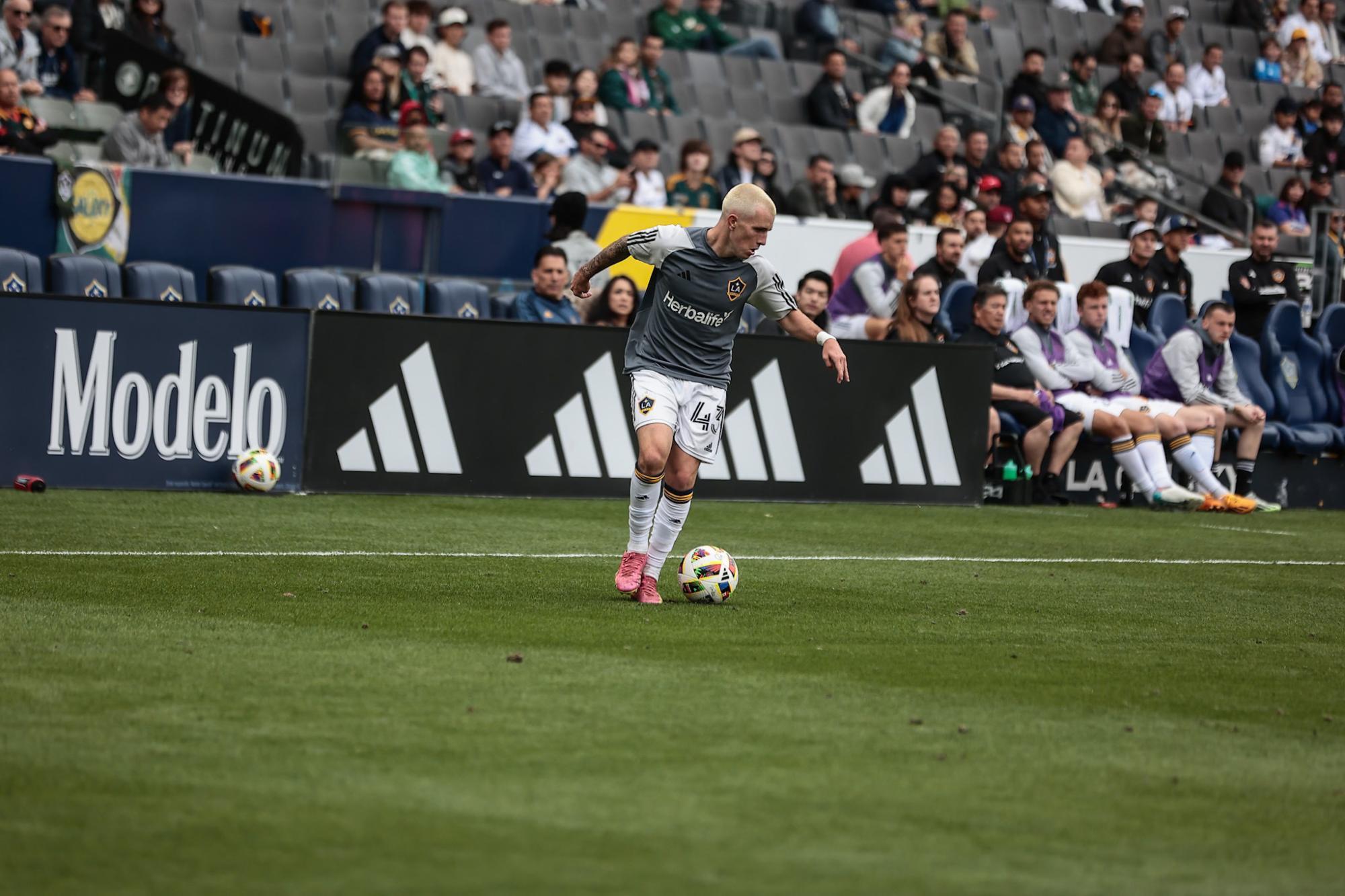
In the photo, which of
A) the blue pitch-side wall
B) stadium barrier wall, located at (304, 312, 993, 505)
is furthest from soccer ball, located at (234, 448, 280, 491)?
the blue pitch-side wall

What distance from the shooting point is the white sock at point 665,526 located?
28.4 feet

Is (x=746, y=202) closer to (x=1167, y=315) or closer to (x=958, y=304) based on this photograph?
(x=958, y=304)

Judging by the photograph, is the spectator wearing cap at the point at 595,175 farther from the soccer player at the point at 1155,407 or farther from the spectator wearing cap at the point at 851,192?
the soccer player at the point at 1155,407

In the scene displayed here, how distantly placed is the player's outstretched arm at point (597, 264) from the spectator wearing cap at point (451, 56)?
454 inches

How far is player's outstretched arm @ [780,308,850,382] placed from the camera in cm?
866

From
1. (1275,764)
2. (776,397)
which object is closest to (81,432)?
(776,397)

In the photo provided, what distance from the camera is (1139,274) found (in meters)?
18.8

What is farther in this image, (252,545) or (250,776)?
(252,545)

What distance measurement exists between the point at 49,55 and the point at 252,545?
29.1 ft

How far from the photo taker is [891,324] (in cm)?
1586

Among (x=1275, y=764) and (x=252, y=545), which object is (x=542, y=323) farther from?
(x=1275, y=764)

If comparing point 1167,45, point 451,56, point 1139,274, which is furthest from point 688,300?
point 1167,45

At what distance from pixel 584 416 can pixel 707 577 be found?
555 cm

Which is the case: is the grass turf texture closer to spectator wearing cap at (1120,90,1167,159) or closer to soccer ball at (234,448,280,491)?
soccer ball at (234,448,280,491)
